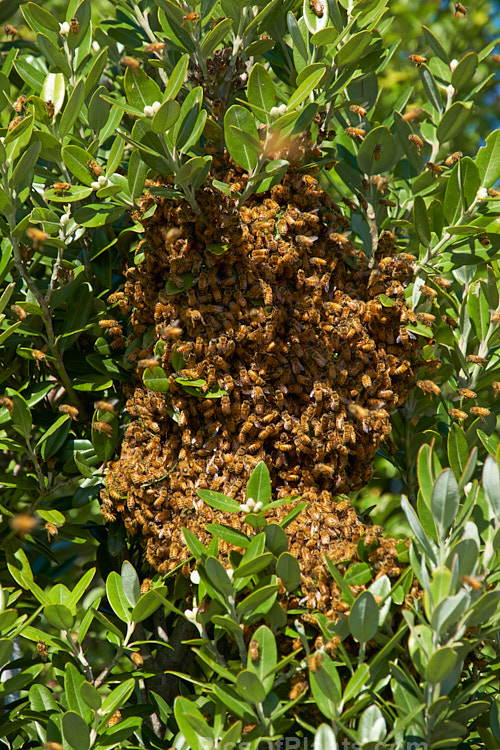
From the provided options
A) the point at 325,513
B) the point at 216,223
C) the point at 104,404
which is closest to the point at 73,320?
the point at 104,404

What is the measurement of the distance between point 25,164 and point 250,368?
2.78 feet

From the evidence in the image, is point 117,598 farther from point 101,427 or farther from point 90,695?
point 101,427

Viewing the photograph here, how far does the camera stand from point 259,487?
1.89 meters

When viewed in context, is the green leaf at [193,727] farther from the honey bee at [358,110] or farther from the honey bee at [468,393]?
the honey bee at [358,110]

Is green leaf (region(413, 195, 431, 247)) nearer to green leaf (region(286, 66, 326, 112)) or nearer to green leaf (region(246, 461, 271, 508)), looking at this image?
green leaf (region(286, 66, 326, 112))

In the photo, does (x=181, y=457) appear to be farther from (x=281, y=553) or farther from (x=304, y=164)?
(x=304, y=164)

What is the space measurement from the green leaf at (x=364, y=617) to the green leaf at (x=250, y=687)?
250 millimetres

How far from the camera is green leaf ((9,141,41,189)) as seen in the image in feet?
6.56

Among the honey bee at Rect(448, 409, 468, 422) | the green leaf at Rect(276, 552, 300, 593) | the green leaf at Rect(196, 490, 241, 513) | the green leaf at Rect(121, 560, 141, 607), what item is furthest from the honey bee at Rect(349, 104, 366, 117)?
the green leaf at Rect(121, 560, 141, 607)

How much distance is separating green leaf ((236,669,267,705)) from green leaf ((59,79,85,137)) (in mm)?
1582

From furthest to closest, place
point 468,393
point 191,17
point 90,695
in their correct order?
point 468,393, point 191,17, point 90,695

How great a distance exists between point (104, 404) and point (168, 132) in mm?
801

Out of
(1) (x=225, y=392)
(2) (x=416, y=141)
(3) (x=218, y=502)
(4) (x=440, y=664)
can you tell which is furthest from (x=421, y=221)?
A: (4) (x=440, y=664)

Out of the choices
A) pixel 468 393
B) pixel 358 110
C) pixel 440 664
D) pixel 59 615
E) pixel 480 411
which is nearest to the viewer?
pixel 440 664
